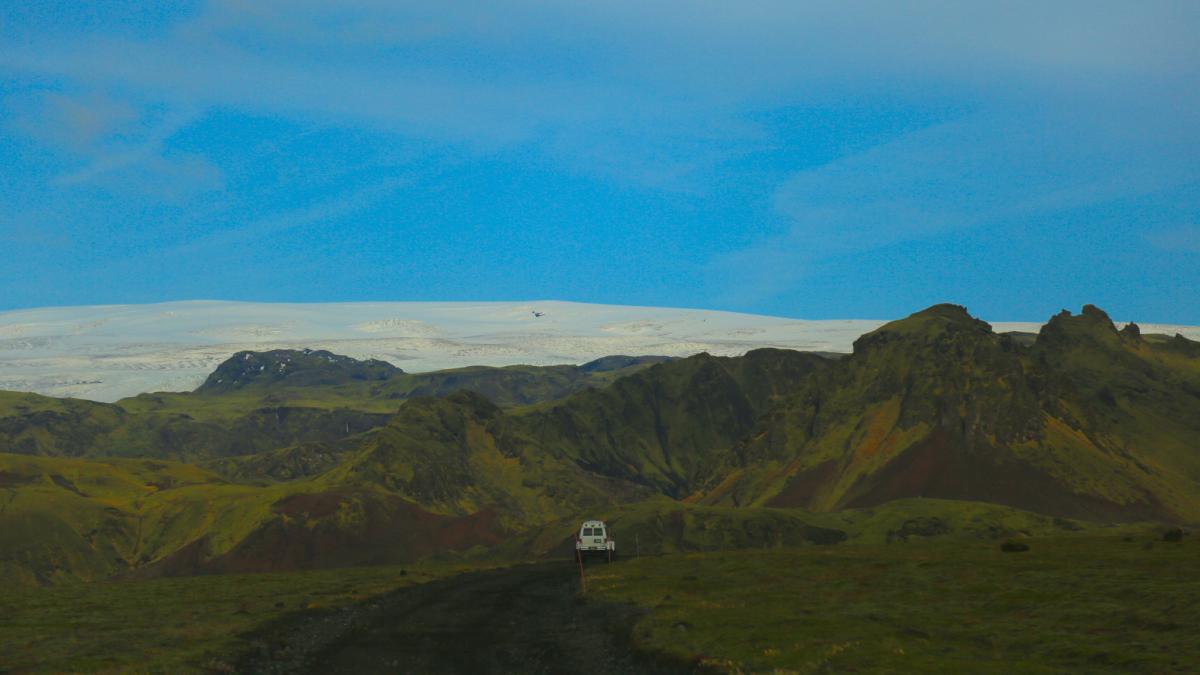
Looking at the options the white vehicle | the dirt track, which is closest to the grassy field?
the dirt track

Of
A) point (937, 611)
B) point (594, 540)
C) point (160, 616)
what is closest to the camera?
point (937, 611)

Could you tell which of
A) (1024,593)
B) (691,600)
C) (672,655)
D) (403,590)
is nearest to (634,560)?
(403,590)

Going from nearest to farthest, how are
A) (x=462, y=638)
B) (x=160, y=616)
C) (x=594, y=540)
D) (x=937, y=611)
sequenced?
(x=462, y=638) → (x=937, y=611) → (x=160, y=616) → (x=594, y=540)

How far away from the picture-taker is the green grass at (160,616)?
61.2 metres

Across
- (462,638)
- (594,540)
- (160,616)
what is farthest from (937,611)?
(594,540)

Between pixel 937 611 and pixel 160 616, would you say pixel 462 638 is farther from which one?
pixel 937 611

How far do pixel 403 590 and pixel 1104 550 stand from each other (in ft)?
198

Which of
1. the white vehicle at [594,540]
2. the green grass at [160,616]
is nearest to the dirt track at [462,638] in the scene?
the green grass at [160,616]

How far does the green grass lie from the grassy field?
75.7ft

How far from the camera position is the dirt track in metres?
61.0

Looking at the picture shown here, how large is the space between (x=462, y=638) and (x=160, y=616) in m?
26.7

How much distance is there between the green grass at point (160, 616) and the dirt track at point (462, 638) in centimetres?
321

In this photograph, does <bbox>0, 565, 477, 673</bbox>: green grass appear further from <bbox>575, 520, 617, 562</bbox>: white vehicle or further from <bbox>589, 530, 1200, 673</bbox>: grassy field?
<bbox>589, 530, 1200, 673</bbox>: grassy field

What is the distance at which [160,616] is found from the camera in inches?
3324
